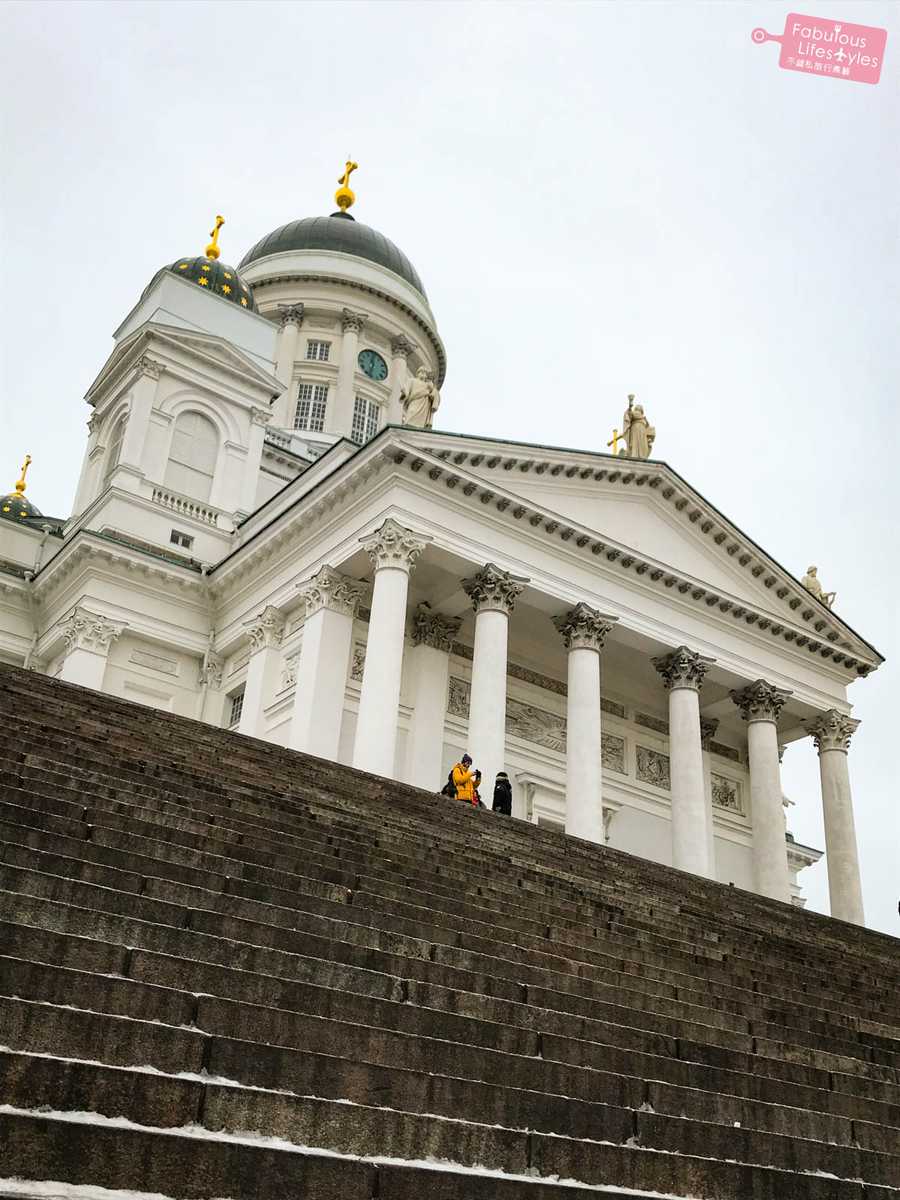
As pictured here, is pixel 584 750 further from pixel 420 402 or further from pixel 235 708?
pixel 235 708

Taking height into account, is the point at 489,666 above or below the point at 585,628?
below

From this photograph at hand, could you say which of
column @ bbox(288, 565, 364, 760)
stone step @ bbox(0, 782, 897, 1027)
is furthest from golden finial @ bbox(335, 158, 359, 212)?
stone step @ bbox(0, 782, 897, 1027)

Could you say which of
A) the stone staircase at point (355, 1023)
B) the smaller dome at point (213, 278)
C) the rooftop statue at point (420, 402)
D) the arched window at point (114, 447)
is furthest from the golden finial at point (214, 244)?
the stone staircase at point (355, 1023)

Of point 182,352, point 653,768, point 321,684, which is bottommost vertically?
point 321,684

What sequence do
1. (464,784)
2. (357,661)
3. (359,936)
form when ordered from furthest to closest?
(357,661) → (464,784) → (359,936)

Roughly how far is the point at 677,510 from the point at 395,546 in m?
9.11

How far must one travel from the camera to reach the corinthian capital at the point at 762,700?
2909cm

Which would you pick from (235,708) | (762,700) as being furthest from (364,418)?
(762,700)

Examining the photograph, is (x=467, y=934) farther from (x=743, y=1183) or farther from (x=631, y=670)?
(x=631, y=670)

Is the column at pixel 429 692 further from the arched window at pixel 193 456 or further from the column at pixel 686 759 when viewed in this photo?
the arched window at pixel 193 456

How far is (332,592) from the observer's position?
25.2m

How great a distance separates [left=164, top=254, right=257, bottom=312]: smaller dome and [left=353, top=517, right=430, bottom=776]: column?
1517 cm

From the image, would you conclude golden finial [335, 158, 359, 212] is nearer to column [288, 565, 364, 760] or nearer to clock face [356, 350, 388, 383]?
clock face [356, 350, 388, 383]

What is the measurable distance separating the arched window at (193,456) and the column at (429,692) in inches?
335
